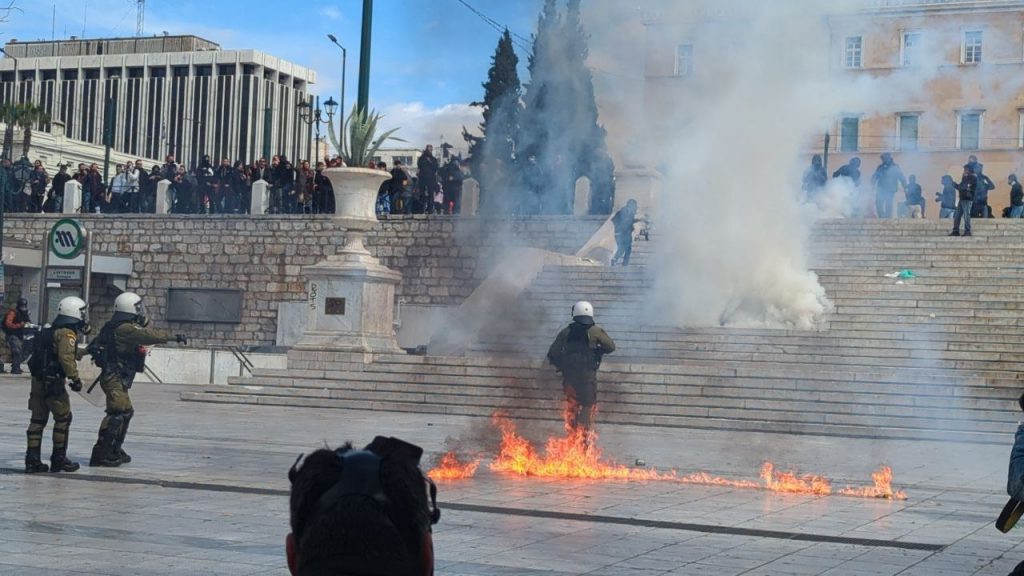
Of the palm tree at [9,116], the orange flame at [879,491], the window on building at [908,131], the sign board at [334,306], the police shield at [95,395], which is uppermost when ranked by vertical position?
the palm tree at [9,116]

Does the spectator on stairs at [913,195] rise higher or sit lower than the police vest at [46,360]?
higher

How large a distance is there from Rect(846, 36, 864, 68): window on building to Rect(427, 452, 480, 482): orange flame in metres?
11.7

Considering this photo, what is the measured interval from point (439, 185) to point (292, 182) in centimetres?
411

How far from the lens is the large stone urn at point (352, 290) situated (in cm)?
2181

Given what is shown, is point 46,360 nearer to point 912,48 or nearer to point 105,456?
point 105,456

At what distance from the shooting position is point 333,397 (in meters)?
20.3

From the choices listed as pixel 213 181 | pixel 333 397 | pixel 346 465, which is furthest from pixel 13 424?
pixel 213 181

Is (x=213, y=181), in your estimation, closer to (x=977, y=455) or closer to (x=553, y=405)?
(x=553, y=405)

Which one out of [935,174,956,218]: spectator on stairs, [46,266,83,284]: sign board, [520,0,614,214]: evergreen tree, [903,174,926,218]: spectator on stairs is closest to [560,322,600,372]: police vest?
[520,0,614,214]: evergreen tree

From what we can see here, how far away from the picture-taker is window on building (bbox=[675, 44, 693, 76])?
73.4 ft

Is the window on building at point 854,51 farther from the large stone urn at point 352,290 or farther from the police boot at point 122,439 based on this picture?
the police boot at point 122,439

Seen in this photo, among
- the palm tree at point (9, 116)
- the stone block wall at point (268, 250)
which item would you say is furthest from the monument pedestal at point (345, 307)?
the palm tree at point (9, 116)

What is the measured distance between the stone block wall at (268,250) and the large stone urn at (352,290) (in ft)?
27.5

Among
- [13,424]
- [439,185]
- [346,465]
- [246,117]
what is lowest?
[13,424]
